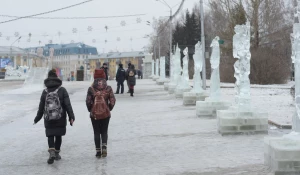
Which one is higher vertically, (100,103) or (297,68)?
(297,68)

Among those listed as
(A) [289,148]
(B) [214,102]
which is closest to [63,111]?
(A) [289,148]

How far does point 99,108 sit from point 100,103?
9 cm

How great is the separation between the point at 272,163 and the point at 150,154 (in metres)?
2.63

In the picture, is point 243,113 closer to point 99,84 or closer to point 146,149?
point 146,149

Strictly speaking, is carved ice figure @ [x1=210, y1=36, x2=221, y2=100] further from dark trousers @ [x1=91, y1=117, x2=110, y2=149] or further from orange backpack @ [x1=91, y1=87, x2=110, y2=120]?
orange backpack @ [x1=91, y1=87, x2=110, y2=120]

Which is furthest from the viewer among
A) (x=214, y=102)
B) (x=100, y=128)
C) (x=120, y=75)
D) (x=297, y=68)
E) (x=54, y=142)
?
(x=120, y=75)

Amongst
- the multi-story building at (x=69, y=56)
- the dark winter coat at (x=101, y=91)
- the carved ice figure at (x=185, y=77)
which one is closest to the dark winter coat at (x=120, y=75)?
the carved ice figure at (x=185, y=77)

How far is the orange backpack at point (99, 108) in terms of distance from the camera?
788 cm

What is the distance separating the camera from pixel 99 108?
7.88 meters

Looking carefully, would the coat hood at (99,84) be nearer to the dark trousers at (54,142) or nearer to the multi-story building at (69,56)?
the dark trousers at (54,142)

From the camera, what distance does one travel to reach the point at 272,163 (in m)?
6.40

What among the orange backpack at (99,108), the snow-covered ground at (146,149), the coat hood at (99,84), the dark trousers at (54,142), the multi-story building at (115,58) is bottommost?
the snow-covered ground at (146,149)

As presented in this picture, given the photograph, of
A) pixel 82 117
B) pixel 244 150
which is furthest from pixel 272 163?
pixel 82 117

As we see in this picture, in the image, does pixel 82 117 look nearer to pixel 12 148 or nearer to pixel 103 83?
pixel 12 148
